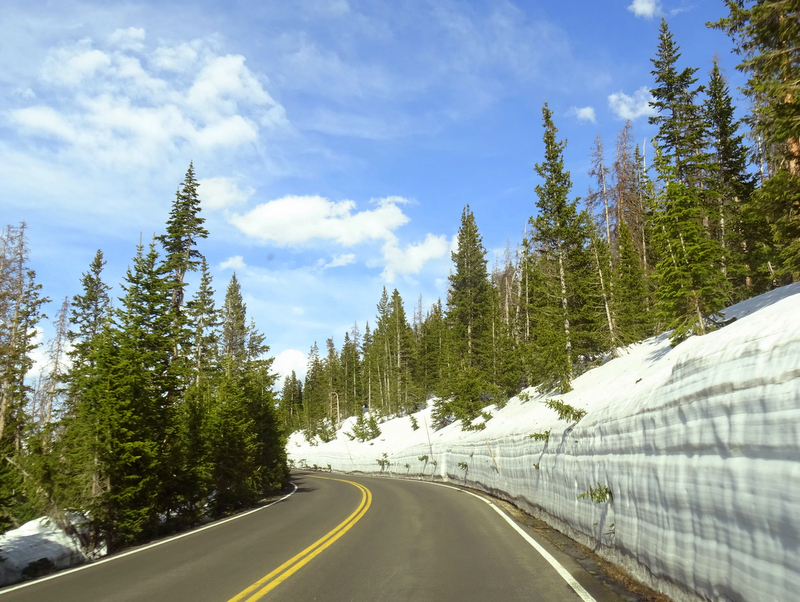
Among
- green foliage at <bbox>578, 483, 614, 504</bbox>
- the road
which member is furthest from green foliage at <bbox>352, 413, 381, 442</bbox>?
green foliage at <bbox>578, 483, 614, 504</bbox>

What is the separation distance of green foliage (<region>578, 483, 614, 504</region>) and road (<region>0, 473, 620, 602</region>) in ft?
3.49

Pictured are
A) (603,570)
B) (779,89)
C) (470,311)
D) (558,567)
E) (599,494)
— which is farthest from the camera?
(470,311)

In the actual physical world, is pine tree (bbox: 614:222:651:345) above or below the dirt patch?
above

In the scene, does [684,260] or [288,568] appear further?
[684,260]

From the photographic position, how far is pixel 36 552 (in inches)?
396

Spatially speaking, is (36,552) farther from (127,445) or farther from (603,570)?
(603,570)

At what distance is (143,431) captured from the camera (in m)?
13.2

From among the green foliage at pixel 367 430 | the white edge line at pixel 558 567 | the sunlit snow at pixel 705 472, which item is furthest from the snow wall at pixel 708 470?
the green foliage at pixel 367 430

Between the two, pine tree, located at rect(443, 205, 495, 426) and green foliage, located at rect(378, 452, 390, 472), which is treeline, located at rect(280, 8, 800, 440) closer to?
pine tree, located at rect(443, 205, 495, 426)

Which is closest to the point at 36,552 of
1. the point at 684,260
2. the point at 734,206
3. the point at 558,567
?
the point at 558,567

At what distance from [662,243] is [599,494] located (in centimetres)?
1223

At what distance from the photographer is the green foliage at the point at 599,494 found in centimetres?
738

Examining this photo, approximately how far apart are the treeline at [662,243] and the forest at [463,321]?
3.5 inches

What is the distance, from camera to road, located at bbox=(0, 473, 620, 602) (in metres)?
6.35
